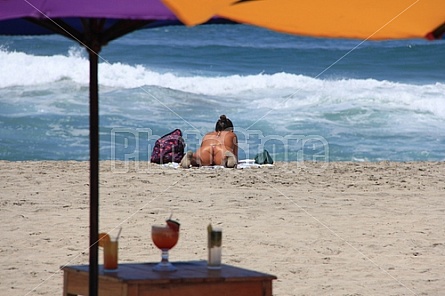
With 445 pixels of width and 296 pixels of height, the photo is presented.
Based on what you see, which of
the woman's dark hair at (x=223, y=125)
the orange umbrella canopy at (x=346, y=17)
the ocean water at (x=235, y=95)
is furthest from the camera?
the ocean water at (x=235, y=95)

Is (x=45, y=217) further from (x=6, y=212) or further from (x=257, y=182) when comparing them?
(x=257, y=182)

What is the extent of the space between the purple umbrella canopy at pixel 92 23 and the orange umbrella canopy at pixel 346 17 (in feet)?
1.16

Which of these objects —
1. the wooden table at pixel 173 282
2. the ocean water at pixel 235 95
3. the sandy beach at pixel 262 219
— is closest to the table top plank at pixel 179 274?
the wooden table at pixel 173 282

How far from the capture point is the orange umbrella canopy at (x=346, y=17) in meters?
3.04

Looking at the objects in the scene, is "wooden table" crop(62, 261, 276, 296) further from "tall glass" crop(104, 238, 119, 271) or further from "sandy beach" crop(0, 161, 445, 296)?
"sandy beach" crop(0, 161, 445, 296)

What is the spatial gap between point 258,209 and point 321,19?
470cm

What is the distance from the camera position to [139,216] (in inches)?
291

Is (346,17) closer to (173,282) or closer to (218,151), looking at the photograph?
(173,282)

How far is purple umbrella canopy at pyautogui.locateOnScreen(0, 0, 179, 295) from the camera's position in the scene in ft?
8.44

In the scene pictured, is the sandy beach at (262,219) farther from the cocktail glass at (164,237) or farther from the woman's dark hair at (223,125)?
the cocktail glass at (164,237)

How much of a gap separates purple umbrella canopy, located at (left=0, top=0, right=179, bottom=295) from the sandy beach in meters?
1.73

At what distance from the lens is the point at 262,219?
727 cm

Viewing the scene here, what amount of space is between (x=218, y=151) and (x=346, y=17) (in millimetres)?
6957

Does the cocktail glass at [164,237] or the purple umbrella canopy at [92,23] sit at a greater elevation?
the purple umbrella canopy at [92,23]
